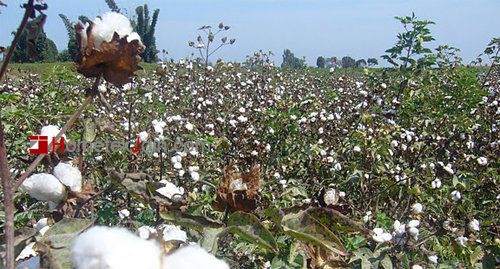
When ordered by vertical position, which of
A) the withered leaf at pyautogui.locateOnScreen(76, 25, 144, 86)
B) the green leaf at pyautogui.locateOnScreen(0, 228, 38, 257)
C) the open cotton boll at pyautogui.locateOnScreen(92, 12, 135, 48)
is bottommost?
the green leaf at pyautogui.locateOnScreen(0, 228, 38, 257)

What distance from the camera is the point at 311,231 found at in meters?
0.65

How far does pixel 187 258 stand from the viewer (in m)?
0.44

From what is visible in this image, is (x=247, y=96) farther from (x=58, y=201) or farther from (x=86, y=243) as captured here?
(x=86, y=243)

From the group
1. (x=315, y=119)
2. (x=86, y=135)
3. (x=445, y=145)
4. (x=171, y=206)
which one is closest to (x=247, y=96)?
(x=315, y=119)

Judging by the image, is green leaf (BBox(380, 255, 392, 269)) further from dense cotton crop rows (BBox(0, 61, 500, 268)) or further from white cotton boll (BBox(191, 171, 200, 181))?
white cotton boll (BBox(191, 171, 200, 181))

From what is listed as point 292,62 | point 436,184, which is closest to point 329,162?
point 436,184

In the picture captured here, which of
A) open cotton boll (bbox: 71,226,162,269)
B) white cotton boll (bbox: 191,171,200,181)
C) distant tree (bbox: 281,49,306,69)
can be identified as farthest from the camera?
distant tree (bbox: 281,49,306,69)

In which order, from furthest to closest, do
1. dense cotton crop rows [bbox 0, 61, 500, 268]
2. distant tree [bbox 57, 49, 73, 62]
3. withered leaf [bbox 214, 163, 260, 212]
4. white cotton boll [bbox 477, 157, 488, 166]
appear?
distant tree [bbox 57, 49, 73, 62], white cotton boll [bbox 477, 157, 488, 166], dense cotton crop rows [bbox 0, 61, 500, 268], withered leaf [bbox 214, 163, 260, 212]

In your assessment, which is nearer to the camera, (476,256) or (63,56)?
(476,256)

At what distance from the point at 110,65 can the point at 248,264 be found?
41.7 inches

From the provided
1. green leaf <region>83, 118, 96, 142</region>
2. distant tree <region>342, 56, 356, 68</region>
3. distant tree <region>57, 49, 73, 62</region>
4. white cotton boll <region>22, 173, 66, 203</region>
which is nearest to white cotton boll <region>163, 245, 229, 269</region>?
white cotton boll <region>22, 173, 66, 203</region>

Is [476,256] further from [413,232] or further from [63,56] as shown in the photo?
[63,56]

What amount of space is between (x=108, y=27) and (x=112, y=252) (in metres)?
0.38

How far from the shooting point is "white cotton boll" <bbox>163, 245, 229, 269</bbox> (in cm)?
43
